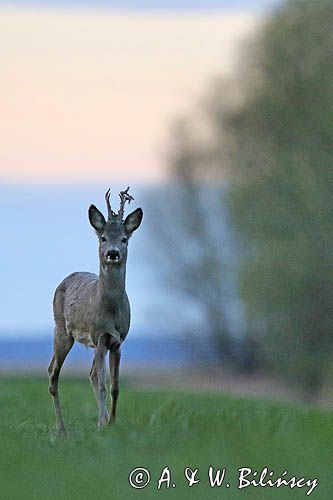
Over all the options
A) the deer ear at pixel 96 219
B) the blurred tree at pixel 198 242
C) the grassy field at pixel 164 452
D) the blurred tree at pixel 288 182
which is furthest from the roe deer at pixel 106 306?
the blurred tree at pixel 198 242

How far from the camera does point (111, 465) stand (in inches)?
337

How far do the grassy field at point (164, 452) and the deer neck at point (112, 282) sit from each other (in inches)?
49.2

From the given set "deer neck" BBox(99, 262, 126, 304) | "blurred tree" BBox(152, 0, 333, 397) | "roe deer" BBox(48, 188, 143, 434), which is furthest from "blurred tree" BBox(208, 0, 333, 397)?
"deer neck" BBox(99, 262, 126, 304)

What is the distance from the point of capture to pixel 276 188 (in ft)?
112

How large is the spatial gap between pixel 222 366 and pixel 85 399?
20.3m

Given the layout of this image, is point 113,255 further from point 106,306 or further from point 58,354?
point 58,354

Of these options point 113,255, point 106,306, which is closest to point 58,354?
point 106,306

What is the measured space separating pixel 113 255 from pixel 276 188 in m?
22.8

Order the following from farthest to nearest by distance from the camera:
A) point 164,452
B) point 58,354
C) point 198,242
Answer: point 198,242 → point 58,354 → point 164,452

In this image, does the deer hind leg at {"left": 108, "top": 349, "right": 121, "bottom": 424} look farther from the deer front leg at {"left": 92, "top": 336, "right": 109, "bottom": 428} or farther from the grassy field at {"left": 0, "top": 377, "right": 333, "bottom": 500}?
the grassy field at {"left": 0, "top": 377, "right": 333, "bottom": 500}

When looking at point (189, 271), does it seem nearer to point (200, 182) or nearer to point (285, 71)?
point (200, 182)

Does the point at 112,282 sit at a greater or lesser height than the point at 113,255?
lesser

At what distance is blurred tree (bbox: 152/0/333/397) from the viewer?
3253 centimetres

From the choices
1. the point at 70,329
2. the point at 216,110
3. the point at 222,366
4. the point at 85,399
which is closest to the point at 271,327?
the point at 222,366
